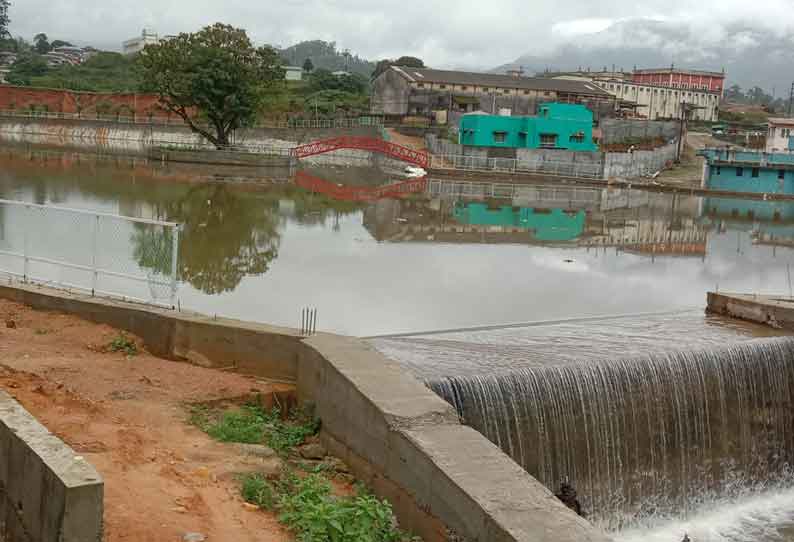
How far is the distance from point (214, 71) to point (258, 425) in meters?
41.7

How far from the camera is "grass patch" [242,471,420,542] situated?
6.79m

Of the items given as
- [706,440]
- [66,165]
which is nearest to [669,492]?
[706,440]

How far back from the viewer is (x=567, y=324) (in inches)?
562

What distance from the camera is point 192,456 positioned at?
802 centimetres

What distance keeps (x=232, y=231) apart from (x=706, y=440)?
15311 mm

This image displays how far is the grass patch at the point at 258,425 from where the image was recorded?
8688 mm

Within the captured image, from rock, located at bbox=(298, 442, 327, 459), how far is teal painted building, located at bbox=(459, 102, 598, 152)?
5245cm

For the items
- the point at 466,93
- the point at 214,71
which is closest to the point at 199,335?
the point at 214,71

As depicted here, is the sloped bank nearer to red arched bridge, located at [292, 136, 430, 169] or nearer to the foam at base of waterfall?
the foam at base of waterfall

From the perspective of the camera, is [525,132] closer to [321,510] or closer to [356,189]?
[356,189]

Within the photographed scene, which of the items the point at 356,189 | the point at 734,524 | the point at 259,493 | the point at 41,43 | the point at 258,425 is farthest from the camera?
the point at 41,43

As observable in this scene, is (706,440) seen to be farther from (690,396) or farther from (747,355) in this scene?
(747,355)

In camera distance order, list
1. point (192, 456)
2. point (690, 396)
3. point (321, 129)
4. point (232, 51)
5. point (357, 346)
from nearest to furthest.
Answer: point (192, 456) → point (357, 346) → point (690, 396) → point (232, 51) → point (321, 129)

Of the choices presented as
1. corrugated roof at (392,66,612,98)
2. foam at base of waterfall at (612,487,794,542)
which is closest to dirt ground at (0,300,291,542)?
foam at base of waterfall at (612,487,794,542)
